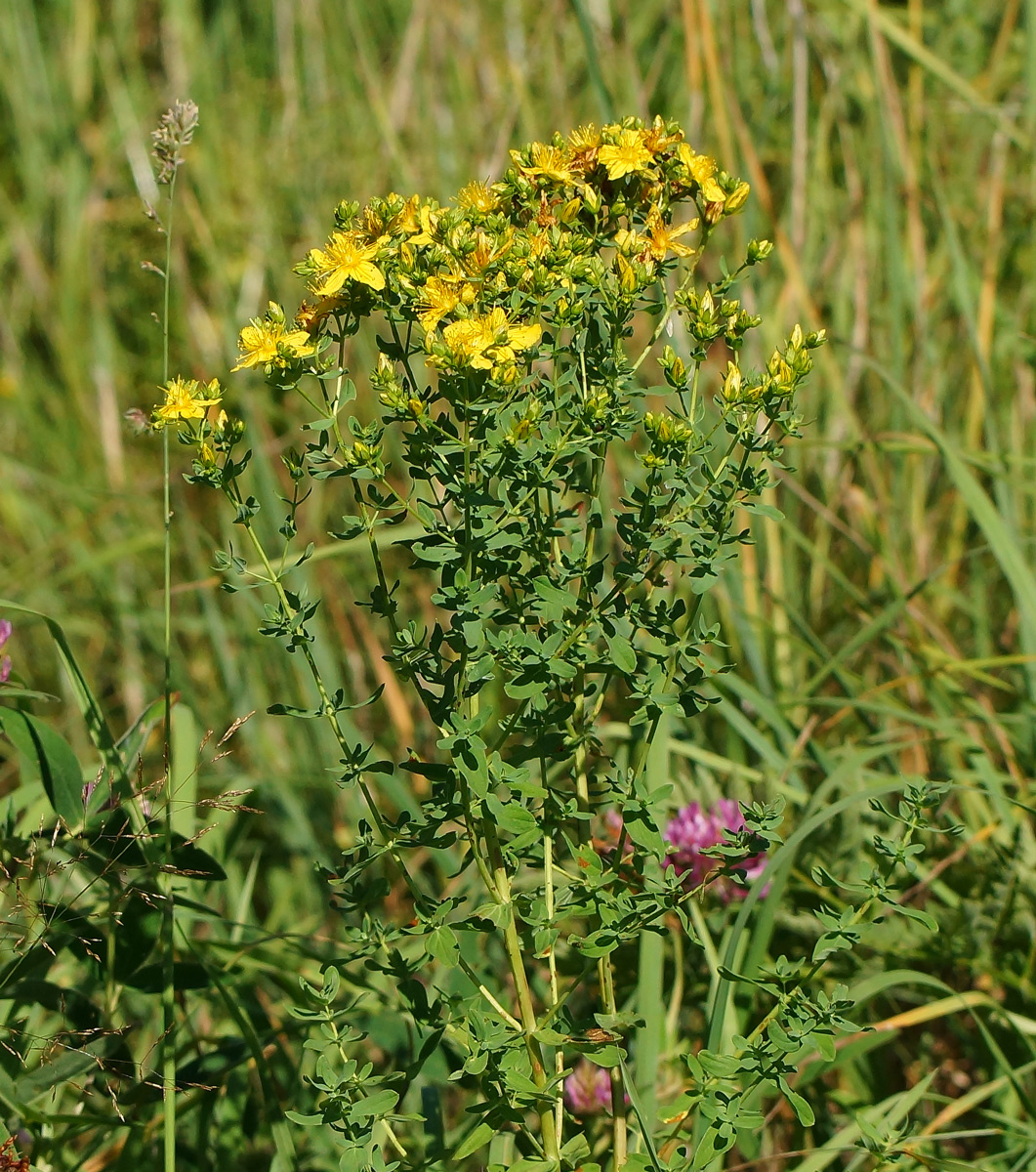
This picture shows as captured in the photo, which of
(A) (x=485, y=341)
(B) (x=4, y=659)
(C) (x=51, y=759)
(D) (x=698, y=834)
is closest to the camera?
(A) (x=485, y=341)

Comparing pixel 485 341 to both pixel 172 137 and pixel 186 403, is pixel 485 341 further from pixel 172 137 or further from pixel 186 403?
pixel 172 137

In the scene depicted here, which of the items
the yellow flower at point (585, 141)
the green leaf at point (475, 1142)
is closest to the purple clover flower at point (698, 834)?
the green leaf at point (475, 1142)

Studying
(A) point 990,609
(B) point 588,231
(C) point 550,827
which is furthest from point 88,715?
(A) point 990,609

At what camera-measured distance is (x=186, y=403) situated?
931 millimetres

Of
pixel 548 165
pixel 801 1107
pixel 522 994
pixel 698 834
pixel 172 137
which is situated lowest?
pixel 801 1107

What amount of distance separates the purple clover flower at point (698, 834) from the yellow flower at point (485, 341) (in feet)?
2.53

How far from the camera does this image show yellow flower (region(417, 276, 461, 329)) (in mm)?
907

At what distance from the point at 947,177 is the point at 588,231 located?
67.7 inches

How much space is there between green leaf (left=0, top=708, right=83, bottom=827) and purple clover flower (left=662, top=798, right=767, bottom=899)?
0.69m

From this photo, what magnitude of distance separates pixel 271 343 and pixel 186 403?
3.2 inches

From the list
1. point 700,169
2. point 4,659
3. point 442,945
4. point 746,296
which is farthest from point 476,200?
point 746,296

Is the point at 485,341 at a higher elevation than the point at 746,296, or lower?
lower

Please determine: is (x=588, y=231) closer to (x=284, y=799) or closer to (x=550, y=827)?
(x=550, y=827)

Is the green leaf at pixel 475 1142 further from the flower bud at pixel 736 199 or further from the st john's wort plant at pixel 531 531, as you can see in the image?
the flower bud at pixel 736 199
